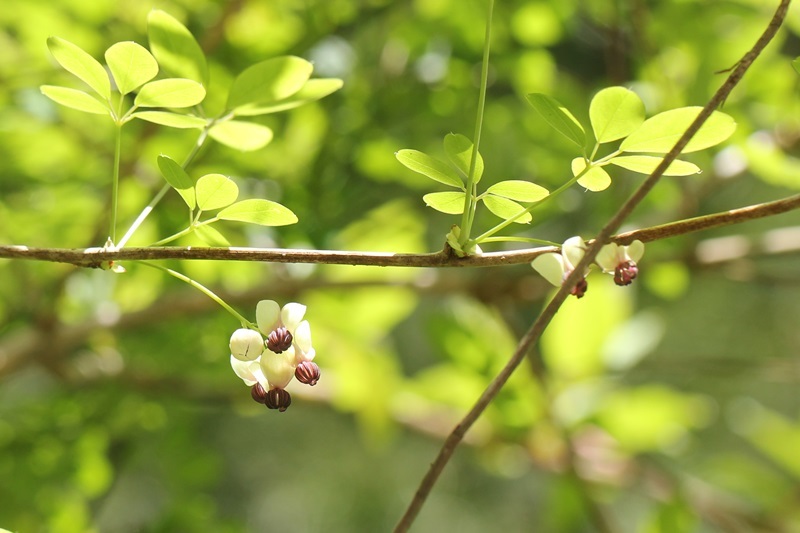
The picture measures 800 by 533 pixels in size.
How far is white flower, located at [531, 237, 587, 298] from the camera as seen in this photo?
0.33 m

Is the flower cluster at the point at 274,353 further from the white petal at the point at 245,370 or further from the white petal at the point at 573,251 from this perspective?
the white petal at the point at 573,251

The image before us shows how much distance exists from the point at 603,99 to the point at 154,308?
60 cm

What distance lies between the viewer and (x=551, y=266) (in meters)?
0.33

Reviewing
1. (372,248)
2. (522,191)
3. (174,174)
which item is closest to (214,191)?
(174,174)

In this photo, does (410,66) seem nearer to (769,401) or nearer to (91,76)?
(91,76)

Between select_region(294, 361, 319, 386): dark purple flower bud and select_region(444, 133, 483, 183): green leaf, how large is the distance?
97 mm

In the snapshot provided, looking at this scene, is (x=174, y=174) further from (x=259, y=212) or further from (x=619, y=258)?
(x=619, y=258)

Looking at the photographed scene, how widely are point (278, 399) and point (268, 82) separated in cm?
15

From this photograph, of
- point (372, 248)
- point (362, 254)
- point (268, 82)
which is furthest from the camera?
point (372, 248)

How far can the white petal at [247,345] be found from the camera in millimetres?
333

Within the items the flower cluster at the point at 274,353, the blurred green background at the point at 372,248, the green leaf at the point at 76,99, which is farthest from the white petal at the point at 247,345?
the blurred green background at the point at 372,248

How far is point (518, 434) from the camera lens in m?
0.92

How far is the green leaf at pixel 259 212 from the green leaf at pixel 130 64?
0.06 meters

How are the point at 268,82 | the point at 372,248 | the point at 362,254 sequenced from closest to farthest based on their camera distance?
the point at 362,254
the point at 268,82
the point at 372,248
